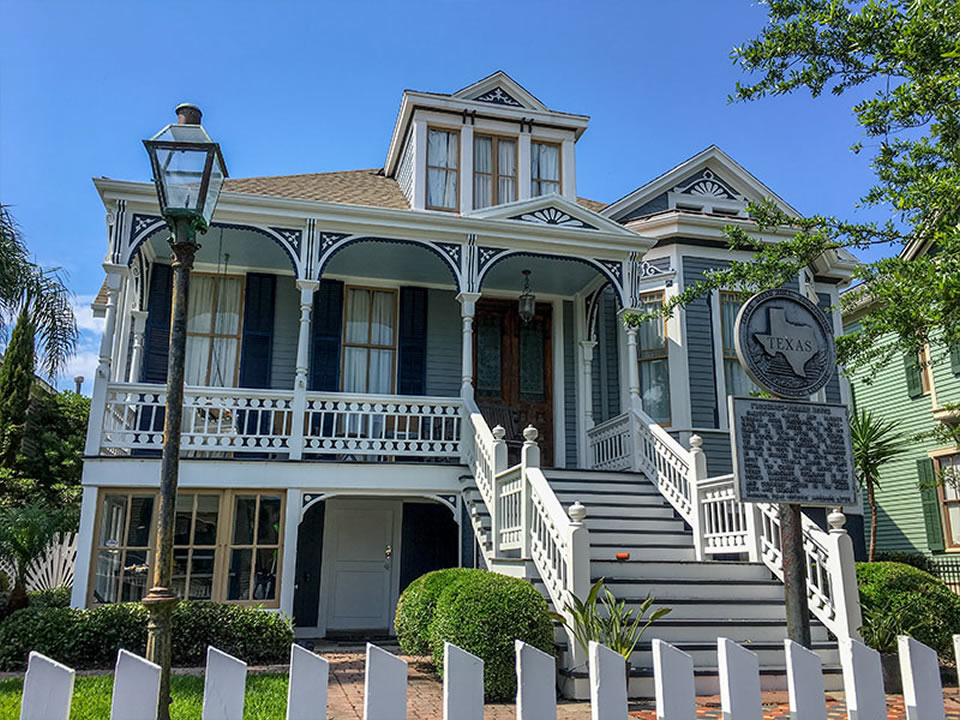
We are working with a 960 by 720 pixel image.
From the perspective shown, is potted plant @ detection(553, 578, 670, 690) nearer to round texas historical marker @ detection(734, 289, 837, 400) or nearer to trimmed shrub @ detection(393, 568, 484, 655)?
trimmed shrub @ detection(393, 568, 484, 655)

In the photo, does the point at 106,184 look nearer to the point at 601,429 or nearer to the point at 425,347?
the point at 425,347

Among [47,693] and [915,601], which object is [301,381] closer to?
[915,601]

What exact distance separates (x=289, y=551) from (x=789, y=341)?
720 centimetres

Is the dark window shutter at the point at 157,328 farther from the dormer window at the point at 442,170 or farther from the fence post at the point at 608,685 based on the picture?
the fence post at the point at 608,685

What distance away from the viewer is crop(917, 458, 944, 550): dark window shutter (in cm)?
1797

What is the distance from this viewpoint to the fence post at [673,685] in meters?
2.74

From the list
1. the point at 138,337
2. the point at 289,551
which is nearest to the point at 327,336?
the point at 138,337

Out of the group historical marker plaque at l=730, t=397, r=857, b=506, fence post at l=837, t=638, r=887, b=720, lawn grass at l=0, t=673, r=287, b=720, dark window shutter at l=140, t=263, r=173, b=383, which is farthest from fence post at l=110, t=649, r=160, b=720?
dark window shutter at l=140, t=263, r=173, b=383

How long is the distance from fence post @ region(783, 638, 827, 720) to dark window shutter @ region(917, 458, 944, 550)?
17.2 m

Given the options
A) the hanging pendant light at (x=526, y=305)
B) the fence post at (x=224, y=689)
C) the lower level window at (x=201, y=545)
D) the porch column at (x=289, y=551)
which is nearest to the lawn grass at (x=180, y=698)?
the porch column at (x=289, y=551)

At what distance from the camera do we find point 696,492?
973cm

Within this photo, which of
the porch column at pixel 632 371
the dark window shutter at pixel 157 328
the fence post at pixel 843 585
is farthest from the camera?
the dark window shutter at pixel 157 328

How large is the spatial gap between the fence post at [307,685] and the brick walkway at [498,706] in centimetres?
329

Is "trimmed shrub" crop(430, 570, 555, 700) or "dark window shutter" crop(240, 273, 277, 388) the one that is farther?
"dark window shutter" crop(240, 273, 277, 388)
